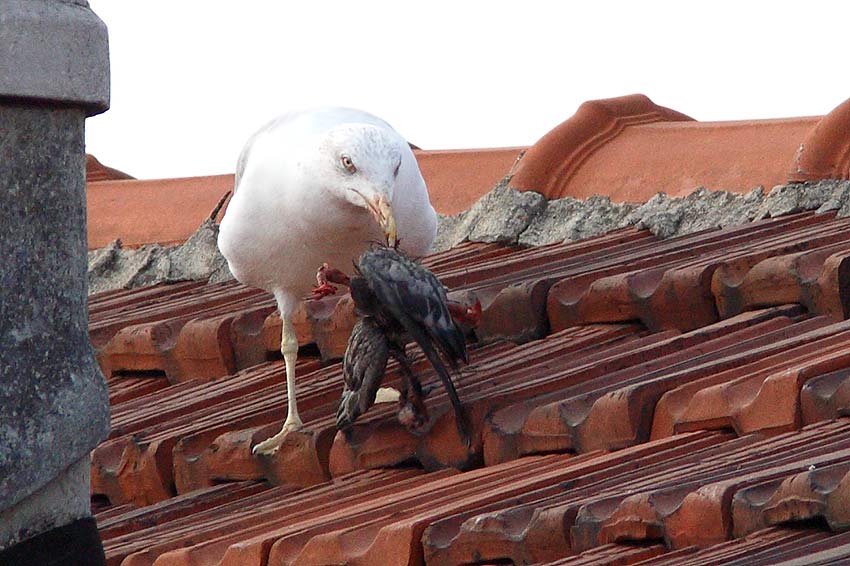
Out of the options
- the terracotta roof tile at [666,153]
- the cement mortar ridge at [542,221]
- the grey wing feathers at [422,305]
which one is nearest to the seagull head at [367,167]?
the grey wing feathers at [422,305]

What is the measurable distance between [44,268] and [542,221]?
12.5ft

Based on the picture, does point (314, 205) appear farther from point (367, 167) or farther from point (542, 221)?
point (542, 221)

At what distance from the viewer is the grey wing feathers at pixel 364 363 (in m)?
4.37

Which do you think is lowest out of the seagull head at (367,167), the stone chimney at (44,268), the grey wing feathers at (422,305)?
the grey wing feathers at (422,305)

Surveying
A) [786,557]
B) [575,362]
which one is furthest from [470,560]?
[575,362]

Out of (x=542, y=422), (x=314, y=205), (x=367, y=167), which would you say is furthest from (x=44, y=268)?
(x=314, y=205)

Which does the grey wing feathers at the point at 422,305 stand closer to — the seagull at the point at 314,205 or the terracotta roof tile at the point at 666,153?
the seagull at the point at 314,205

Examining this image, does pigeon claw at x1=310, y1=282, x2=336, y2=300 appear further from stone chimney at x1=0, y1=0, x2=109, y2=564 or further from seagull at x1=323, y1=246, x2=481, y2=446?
stone chimney at x1=0, y1=0, x2=109, y2=564

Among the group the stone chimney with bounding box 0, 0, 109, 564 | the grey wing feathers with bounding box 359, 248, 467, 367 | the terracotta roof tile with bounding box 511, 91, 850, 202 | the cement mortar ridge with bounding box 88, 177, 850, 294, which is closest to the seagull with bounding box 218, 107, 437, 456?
the grey wing feathers with bounding box 359, 248, 467, 367

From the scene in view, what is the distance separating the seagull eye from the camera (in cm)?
461

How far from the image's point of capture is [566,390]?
391cm

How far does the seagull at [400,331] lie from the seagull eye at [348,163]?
339 millimetres

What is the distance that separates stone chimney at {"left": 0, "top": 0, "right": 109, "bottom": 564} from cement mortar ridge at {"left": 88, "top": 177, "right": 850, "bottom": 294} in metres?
3.09

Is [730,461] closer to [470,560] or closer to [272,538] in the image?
[470,560]
